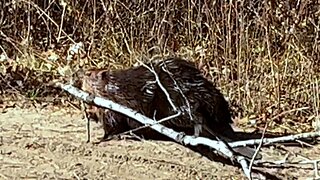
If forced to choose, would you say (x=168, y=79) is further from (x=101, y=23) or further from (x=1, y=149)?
(x=101, y=23)

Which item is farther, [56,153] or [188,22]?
[188,22]

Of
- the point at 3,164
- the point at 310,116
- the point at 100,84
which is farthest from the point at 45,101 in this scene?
the point at 310,116

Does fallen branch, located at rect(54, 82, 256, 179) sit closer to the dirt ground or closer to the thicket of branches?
the dirt ground

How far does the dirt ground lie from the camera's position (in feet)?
13.6

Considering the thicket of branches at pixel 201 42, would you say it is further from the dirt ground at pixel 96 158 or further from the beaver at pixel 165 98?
the dirt ground at pixel 96 158

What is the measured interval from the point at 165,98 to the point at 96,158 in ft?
2.25

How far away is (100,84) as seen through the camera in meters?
4.86

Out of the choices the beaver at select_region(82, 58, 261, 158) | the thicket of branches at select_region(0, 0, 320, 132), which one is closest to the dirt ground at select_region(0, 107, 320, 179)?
the beaver at select_region(82, 58, 261, 158)

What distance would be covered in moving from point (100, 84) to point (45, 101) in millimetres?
1019

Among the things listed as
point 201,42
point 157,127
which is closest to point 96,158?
point 157,127

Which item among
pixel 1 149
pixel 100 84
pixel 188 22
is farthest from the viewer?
pixel 188 22

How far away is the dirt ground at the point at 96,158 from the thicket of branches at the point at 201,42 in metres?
0.92

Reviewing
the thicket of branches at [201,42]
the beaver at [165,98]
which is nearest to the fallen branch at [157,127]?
the beaver at [165,98]

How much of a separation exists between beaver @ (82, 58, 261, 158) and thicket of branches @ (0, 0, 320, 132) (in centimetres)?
68
